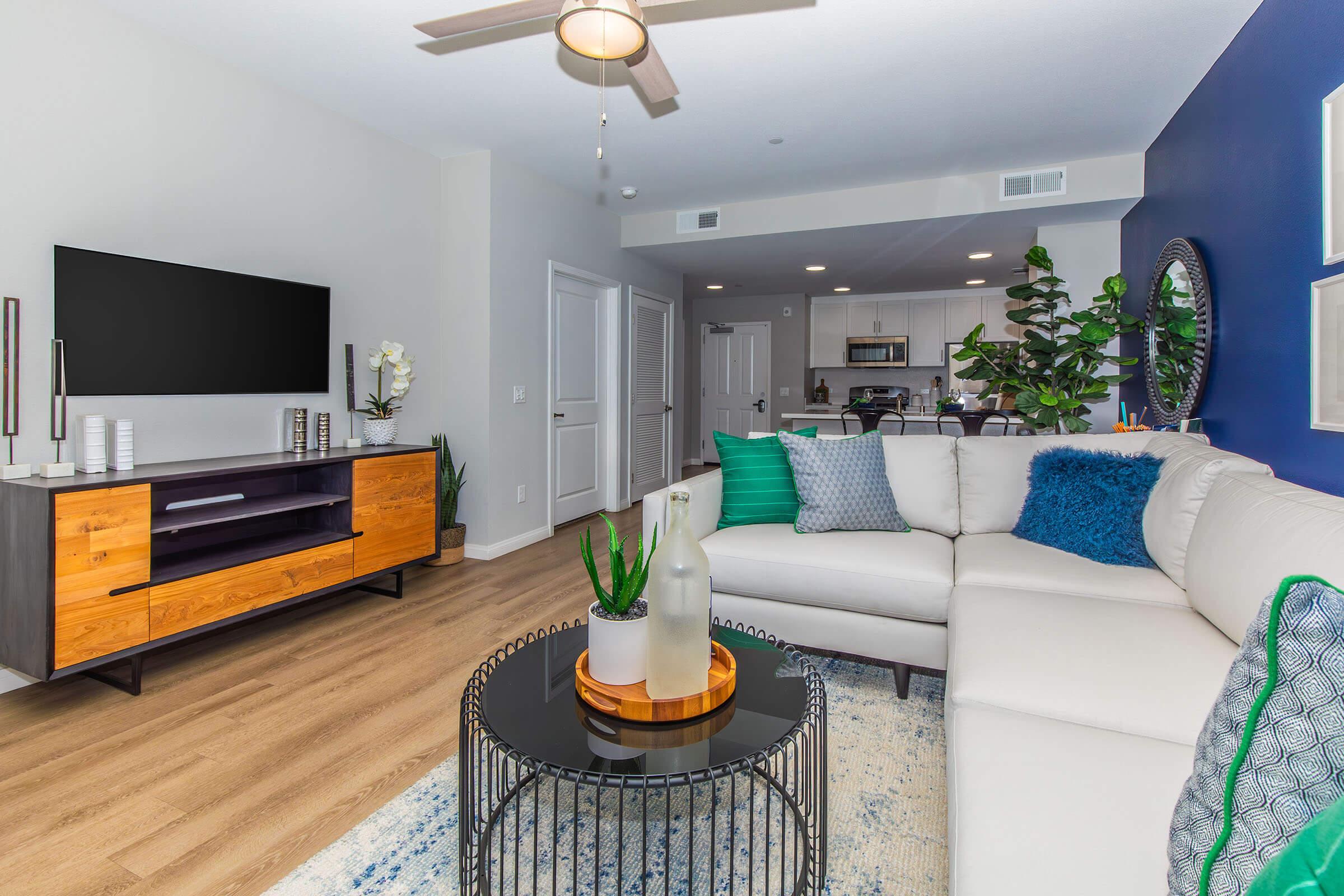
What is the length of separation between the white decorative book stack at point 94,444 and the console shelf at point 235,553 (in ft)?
1.33

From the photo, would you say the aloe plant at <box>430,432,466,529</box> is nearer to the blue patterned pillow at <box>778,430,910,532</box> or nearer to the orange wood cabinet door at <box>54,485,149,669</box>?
the orange wood cabinet door at <box>54,485,149,669</box>

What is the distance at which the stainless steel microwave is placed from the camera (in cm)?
828

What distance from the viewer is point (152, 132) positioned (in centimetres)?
274

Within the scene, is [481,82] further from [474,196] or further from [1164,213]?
[1164,213]

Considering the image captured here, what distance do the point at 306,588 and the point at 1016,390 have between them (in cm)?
434

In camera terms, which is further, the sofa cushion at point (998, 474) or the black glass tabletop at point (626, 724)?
the sofa cushion at point (998, 474)

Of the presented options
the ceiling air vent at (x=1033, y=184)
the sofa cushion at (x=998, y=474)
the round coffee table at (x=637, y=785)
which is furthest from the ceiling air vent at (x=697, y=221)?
the round coffee table at (x=637, y=785)

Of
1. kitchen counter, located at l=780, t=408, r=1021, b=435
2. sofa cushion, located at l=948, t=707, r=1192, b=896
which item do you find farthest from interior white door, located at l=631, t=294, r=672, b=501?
sofa cushion, located at l=948, t=707, r=1192, b=896

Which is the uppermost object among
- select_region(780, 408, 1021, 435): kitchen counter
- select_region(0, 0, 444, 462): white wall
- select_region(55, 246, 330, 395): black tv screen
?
select_region(0, 0, 444, 462): white wall

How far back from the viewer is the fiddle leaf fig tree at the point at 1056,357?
3.81 m

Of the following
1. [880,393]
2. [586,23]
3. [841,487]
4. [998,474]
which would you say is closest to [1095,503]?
[998,474]

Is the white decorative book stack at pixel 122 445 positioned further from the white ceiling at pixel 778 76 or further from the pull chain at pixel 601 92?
the pull chain at pixel 601 92

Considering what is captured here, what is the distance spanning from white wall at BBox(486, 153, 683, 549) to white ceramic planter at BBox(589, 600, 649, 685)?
297 centimetres

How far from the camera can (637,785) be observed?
1.10 m
